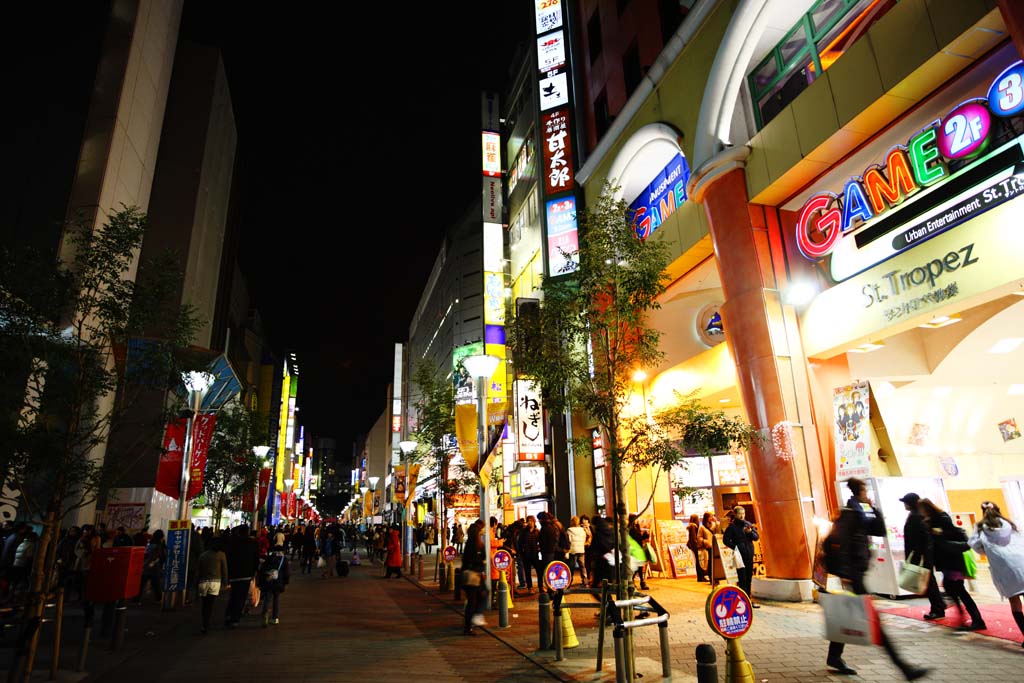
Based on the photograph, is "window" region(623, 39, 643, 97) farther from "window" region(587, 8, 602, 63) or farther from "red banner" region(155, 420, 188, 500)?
"red banner" region(155, 420, 188, 500)

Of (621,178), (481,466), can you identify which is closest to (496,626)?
(481,466)

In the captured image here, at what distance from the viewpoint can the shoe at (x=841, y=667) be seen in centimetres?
644

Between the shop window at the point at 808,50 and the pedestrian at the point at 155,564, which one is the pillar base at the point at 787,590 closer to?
the shop window at the point at 808,50

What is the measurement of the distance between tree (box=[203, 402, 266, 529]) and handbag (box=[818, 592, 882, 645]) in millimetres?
22174

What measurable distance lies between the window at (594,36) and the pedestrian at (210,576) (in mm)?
21519

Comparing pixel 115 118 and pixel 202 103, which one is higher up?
pixel 202 103

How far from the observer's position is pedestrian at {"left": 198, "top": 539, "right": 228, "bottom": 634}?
1137 cm

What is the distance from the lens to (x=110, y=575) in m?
8.84

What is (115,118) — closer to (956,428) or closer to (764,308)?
(764,308)

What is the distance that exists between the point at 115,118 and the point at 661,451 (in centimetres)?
2610

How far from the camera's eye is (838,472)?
1170 centimetres

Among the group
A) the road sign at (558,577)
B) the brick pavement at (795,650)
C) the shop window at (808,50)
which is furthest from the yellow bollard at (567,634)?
the shop window at (808,50)

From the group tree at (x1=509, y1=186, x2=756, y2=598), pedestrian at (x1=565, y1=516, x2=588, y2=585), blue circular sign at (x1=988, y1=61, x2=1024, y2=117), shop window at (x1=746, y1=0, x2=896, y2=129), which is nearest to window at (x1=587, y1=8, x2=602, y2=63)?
shop window at (x1=746, y1=0, x2=896, y2=129)

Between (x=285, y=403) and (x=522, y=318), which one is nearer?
(x=522, y=318)
